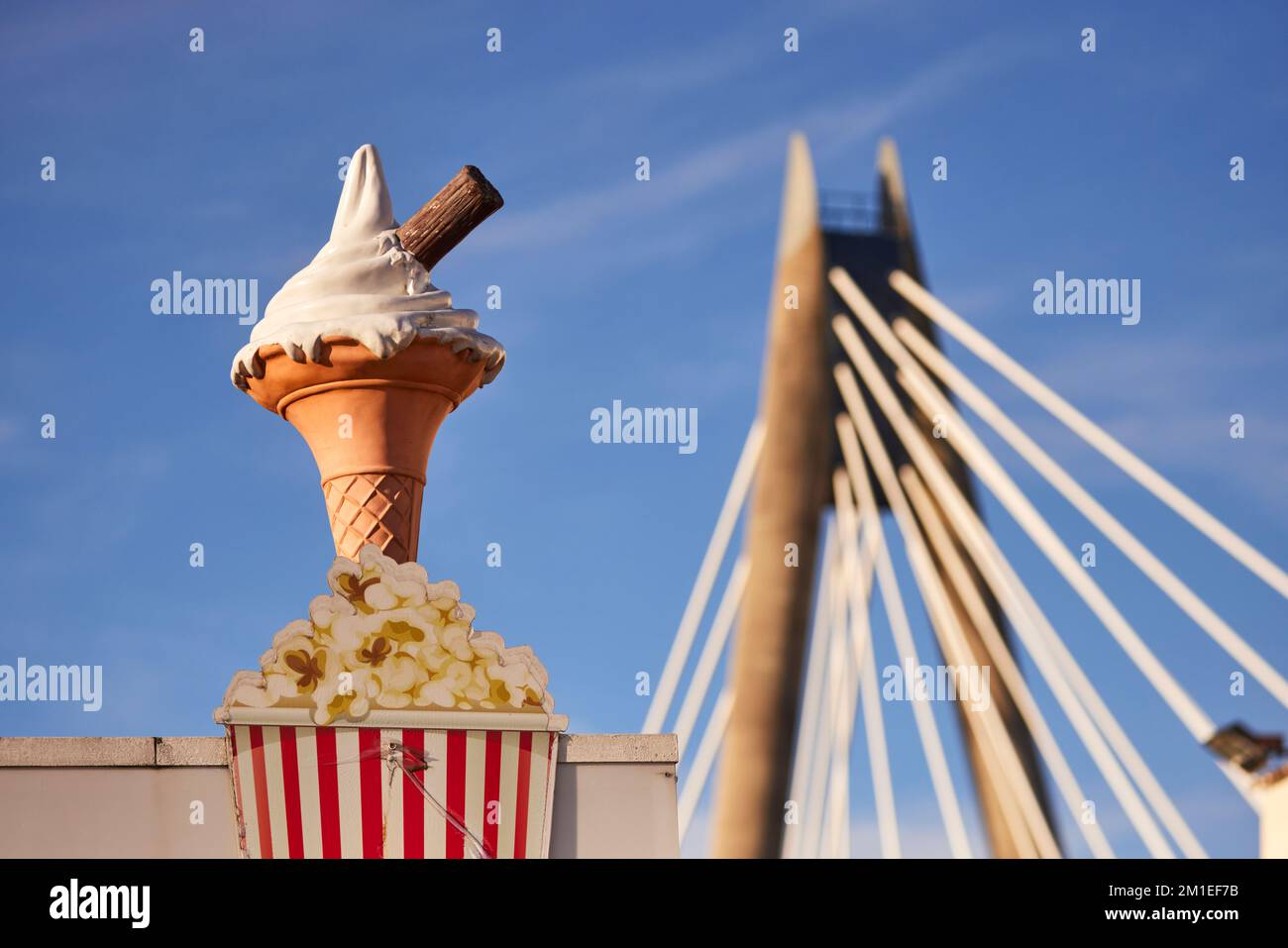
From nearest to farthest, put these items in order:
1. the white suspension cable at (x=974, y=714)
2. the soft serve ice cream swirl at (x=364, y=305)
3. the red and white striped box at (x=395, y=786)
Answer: the red and white striped box at (x=395, y=786) → the soft serve ice cream swirl at (x=364, y=305) → the white suspension cable at (x=974, y=714)

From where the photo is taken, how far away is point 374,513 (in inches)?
243

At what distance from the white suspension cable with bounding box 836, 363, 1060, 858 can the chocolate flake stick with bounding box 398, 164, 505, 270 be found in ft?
34.5

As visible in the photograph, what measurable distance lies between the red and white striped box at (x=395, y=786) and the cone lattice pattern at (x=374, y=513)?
0.83m

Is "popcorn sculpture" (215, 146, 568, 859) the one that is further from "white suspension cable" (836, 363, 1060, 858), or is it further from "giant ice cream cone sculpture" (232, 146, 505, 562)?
"white suspension cable" (836, 363, 1060, 858)

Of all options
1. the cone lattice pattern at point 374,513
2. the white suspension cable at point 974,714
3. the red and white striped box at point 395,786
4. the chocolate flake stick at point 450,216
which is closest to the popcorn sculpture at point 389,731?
the red and white striped box at point 395,786

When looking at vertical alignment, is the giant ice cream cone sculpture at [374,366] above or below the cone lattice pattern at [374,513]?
above

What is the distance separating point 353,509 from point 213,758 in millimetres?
1098

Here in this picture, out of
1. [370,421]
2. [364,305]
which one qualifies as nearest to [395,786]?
[370,421]

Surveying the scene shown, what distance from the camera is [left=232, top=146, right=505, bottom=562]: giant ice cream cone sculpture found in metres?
6.14

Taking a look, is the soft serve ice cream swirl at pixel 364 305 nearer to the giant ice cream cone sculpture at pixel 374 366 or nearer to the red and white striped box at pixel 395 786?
the giant ice cream cone sculpture at pixel 374 366

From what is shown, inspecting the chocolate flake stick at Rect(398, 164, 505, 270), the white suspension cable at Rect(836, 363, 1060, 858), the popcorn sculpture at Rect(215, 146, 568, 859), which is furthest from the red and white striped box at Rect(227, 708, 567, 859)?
the white suspension cable at Rect(836, 363, 1060, 858)

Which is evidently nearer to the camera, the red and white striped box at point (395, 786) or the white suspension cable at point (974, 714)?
the red and white striped box at point (395, 786)

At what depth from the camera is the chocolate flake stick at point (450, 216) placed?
20.8ft

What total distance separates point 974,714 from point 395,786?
476 inches
